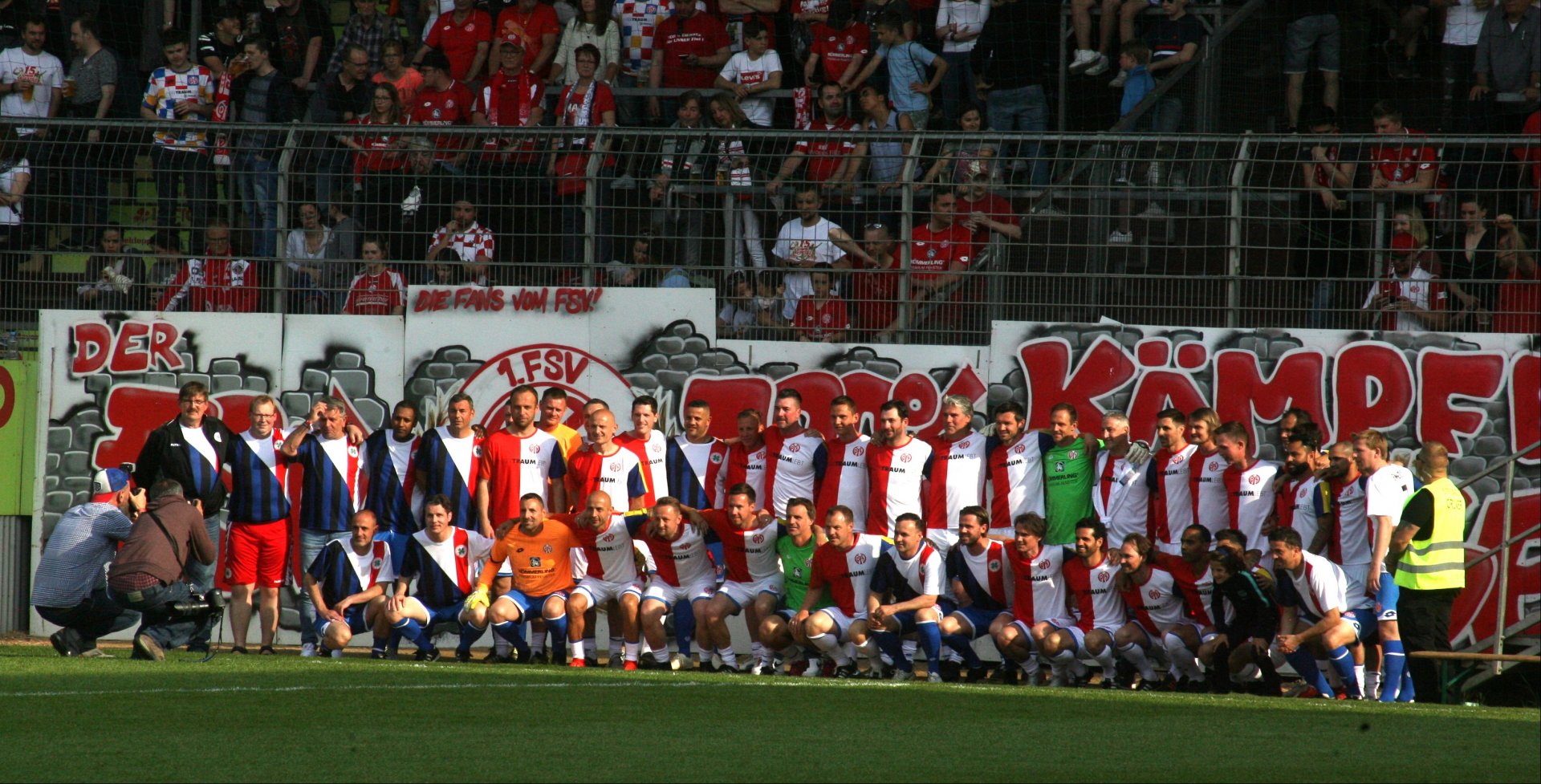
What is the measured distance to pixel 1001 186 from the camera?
1367 centimetres

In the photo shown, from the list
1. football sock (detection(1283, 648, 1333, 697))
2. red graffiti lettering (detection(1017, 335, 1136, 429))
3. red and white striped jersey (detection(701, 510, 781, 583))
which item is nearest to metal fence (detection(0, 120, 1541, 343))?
red graffiti lettering (detection(1017, 335, 1136, 429))

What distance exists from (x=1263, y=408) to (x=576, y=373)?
5468mm

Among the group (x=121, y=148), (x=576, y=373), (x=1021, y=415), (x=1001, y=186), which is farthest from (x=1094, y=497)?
(x=121, y=148)

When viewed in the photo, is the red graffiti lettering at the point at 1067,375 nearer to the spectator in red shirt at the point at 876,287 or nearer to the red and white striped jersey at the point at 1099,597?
the spectator in red shirt at the point at 876,287

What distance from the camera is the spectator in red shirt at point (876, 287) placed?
1408 cm

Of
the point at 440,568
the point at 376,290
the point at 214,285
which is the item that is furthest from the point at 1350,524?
the point at 214,285

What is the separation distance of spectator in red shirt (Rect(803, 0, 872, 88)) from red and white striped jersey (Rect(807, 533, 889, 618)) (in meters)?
5.48

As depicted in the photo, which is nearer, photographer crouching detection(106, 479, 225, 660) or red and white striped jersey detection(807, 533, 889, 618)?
photographer crouching detection(106, 479, 225, 660)

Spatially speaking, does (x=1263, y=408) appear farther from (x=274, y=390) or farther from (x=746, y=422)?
(x=274, y=390)

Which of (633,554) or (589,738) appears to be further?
(633,554)

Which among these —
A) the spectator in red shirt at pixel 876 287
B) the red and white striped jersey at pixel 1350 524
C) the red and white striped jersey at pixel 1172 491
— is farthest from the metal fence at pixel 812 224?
the red and white striped jersey at pixel 1350 524

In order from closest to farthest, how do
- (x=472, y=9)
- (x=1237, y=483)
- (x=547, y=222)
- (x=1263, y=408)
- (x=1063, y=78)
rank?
(x=1237, y=483)
(x=1263, y=408)
(x=547, y=222)
(x=1063, y=78)
(x=472, y=9)

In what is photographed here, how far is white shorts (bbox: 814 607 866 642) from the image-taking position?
12797mm

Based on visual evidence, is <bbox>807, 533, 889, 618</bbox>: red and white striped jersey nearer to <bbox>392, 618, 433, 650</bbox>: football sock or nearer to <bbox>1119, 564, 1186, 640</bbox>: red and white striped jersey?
<bbox>1119, 564, 1186, 640</bbox>: red and white striped jersey
